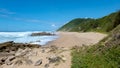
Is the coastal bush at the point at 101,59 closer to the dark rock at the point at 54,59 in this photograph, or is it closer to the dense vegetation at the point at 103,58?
the dense vegetation at the point at 103,58

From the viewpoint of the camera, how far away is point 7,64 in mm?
14602

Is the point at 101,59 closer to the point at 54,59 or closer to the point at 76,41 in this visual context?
the point at 54,59

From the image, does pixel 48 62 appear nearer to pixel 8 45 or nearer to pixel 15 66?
pixel 15 66

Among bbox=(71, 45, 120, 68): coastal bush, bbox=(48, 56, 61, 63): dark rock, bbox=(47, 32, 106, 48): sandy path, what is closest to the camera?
bbox=(71, 45, 120, 68): coastal bush

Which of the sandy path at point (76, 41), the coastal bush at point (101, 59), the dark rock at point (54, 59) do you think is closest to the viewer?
the coastal bush at point (101, 59)

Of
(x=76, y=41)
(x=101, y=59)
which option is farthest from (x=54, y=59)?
(x=76, y=41)

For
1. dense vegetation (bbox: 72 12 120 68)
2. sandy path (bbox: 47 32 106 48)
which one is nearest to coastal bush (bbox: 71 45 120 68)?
dense vegetation (bbox: 72 12 120 68)

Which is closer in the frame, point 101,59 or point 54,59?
point 101,59

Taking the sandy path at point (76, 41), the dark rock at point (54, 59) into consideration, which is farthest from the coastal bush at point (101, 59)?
the sandy path at point (76, 41)

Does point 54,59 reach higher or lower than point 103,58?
lower

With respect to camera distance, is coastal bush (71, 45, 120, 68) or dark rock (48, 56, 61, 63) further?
dark rock (48, 56, 61, 63)

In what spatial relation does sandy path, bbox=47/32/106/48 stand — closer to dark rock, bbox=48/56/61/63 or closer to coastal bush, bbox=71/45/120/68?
dark rock, bbox=48/56/61/63

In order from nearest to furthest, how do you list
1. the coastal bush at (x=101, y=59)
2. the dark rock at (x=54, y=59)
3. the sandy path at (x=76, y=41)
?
the coastal bush at (x=101, y=59) < the dark rock at (x=54, y=59) < the sandy path at (x=76, y=41)

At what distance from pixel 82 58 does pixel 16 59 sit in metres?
5.11
